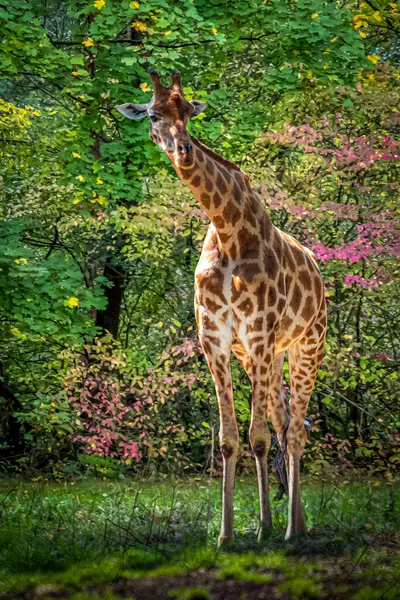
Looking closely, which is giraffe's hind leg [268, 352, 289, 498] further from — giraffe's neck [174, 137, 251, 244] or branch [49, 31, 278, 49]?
branch [49, 31, 278, 49]

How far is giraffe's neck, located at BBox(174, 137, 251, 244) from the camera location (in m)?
7.27

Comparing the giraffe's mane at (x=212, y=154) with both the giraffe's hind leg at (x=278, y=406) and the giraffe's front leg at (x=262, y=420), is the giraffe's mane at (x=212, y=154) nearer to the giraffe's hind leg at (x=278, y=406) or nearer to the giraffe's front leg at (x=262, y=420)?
the giraffe's front leg at (x=262, y=420)

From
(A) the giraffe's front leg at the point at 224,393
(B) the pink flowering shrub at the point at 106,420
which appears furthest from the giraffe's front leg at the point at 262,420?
(B) the pink flowering shrub at the point at 106,420

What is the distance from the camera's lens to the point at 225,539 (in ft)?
23.2

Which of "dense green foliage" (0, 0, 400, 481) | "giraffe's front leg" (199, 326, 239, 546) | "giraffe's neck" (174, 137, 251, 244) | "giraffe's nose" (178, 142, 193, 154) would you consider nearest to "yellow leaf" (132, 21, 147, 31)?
"dense green foliage" (0, 0, 400, 481)

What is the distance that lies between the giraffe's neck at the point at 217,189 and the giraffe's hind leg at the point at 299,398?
6.01 feet

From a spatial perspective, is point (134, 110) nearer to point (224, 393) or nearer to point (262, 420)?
point (224, 393)

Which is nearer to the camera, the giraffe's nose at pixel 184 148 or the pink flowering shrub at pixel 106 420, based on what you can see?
the giraffe's nose at pixel 184 148

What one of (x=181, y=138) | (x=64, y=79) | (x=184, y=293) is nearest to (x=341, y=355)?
(x=184, y=293)

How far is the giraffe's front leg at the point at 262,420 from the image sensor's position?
7.31 m

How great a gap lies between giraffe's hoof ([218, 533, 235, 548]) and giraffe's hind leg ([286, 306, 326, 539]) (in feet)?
1.99

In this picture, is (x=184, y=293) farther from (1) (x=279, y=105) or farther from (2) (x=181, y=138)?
(2) (x=181, y=138)

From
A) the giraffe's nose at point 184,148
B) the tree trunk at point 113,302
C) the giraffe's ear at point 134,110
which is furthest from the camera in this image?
the tree trunk at point 113,302

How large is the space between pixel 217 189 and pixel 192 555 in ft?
9.24
